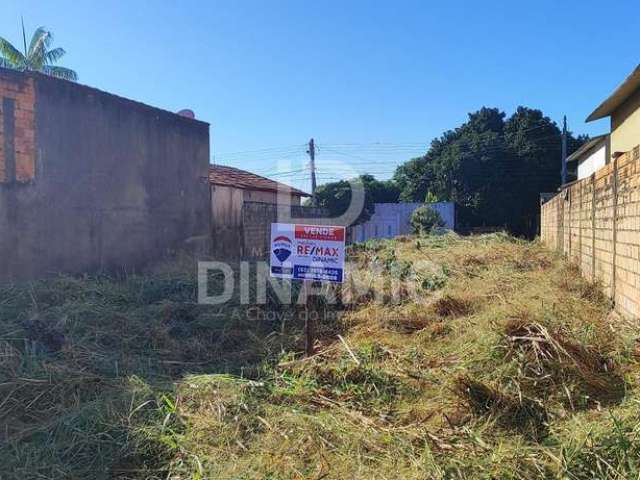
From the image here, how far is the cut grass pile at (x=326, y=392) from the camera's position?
8.39 ft

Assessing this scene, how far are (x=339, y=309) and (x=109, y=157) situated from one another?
15.8 ft

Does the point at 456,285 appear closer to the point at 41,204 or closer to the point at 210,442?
the point at 210,442

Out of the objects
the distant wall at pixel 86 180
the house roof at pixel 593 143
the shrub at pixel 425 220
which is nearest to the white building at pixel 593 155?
the house roof at pixel 593 143

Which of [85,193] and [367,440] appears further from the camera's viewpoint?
[85,193]

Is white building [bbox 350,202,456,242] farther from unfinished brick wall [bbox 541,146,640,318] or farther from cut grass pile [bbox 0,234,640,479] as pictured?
cut grass pile [bbox 0,234,640,479]

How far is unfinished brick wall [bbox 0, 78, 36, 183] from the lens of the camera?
6.56 meters

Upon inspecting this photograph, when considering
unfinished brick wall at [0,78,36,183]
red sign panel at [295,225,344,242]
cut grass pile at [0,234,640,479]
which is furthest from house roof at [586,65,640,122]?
unfinished brick wall at [0,78,36,183]

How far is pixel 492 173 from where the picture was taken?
23.1 meters

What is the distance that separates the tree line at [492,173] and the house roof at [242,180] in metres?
5.71

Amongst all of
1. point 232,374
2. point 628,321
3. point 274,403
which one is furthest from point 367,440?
point 628,321

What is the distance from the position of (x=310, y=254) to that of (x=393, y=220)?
726 inches

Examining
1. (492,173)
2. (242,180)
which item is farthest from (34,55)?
(492,173)

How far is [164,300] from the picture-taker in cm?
583

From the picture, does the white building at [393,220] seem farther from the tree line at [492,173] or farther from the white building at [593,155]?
the white building at [593,155]
